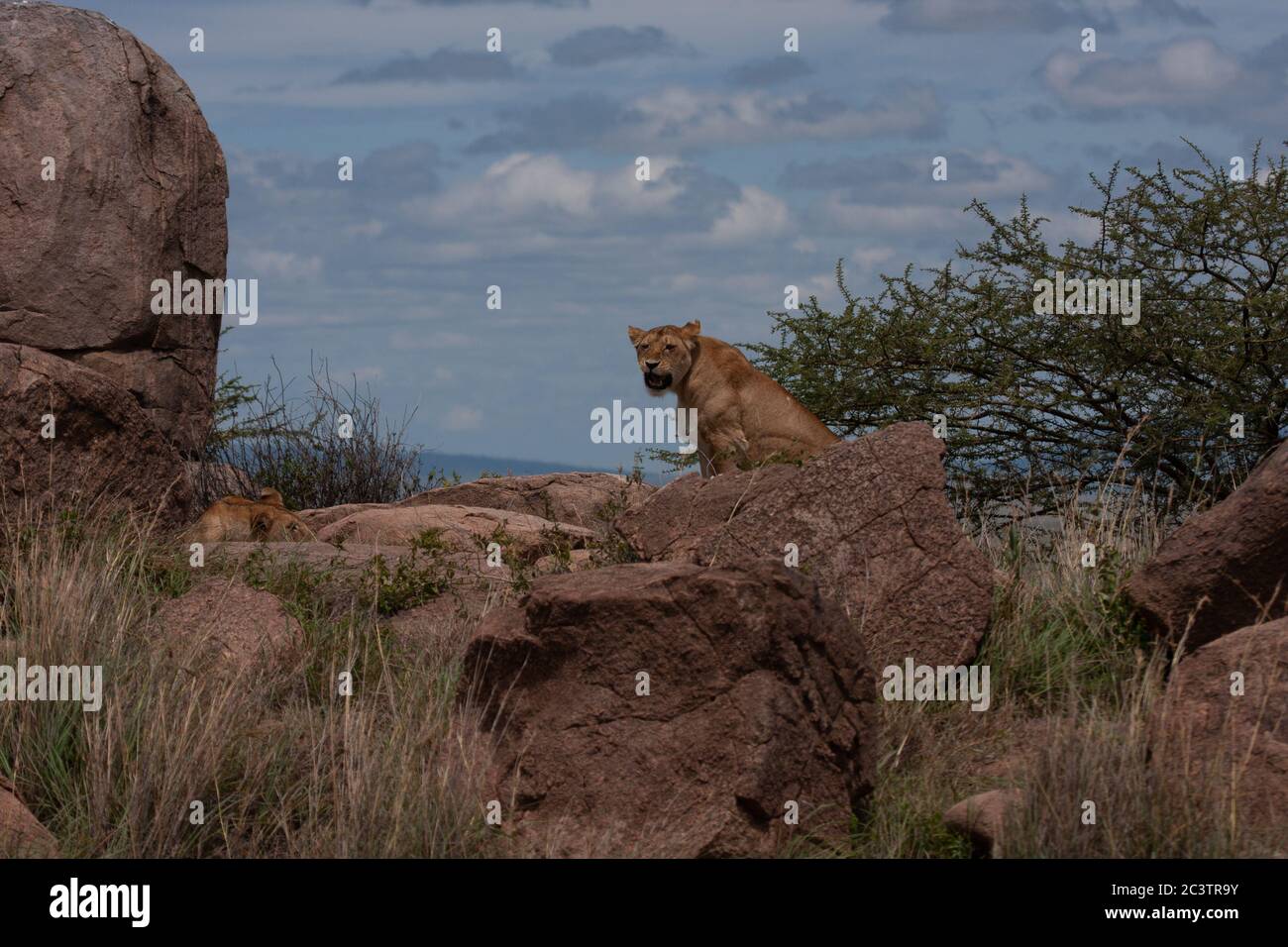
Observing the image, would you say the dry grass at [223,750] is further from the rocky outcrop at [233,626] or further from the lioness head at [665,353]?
the lioness head at [665,353]

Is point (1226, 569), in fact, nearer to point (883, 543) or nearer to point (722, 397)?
point (883, 543)

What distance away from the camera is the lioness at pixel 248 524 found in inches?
418

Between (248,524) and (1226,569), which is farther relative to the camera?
(248,524)

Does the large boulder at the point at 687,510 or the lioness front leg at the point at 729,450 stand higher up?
the lioness front leg at the point at 729,450

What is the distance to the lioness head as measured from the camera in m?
11.9

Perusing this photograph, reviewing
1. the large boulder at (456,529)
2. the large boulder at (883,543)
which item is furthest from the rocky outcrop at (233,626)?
the large boulder at (883,543)

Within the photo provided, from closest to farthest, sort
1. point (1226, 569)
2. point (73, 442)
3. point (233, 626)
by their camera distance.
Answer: point (1226, 569)
point (233, 626)
point (73, 442)

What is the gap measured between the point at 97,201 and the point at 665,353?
427cm

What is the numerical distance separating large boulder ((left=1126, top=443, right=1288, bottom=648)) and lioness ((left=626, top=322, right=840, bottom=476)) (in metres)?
3.92

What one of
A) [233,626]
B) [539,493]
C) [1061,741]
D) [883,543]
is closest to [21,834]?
[233,626]

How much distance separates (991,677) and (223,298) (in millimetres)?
7112

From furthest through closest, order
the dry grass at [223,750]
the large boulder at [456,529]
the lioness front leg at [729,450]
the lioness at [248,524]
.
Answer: the lioness front leg at [729,450] → the lioness at [248,524] → the large boulder at [456,529] → the dry grass at [223,750]

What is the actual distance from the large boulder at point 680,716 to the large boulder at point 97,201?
621 cm

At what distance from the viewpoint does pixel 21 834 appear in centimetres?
598
